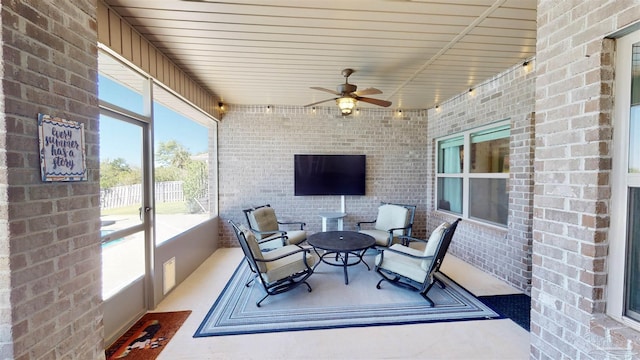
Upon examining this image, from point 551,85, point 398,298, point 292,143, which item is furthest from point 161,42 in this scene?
point 398,298

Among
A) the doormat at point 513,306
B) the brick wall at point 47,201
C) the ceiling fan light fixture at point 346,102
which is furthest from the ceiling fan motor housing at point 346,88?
the doormat at point 513,306

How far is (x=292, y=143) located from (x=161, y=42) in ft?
8.50

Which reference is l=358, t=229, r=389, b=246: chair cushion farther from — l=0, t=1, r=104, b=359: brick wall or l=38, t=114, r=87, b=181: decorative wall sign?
l=38, t=114, r=87, b=181: decorative wall sign

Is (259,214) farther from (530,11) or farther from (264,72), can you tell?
(530,11)

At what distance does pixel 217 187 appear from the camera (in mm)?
4562

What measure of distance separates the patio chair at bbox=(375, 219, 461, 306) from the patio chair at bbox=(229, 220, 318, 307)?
98cm

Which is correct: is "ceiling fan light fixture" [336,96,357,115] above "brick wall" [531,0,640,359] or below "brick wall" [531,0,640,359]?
above

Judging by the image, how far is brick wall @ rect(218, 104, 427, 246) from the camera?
461 cm

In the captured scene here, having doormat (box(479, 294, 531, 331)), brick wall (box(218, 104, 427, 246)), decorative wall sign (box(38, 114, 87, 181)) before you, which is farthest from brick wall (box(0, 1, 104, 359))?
doormat (box(479, 294, 531, 331))

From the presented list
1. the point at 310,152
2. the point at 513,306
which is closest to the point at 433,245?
the point at 513,306

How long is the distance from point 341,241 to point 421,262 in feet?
3.57

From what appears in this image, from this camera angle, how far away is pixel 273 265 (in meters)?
2.74

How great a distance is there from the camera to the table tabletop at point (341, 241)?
10.3 feet

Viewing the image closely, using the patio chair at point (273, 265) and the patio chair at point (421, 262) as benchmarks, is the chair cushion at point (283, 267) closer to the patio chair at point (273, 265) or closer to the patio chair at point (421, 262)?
the patio chair at point (273, 265)
